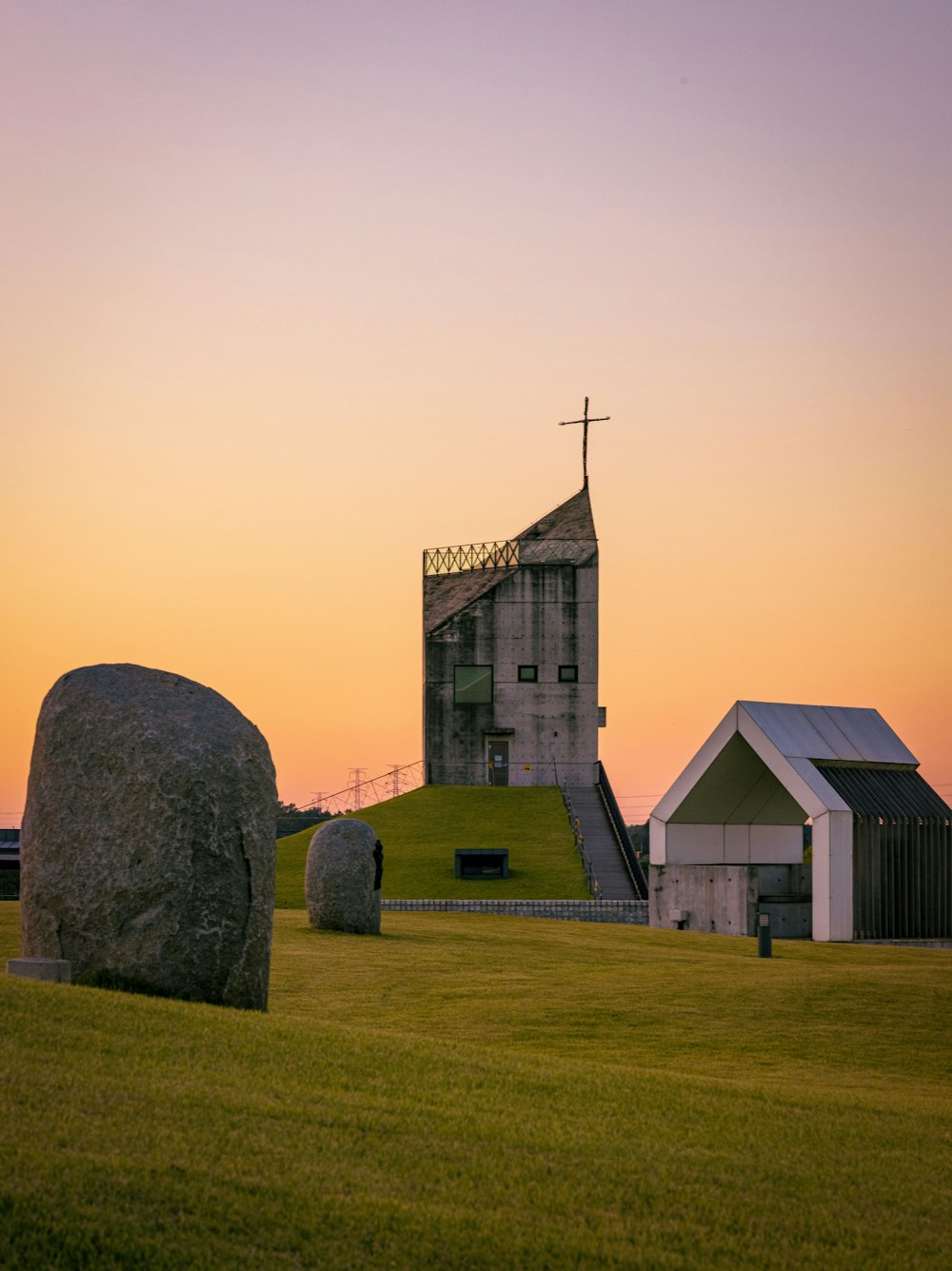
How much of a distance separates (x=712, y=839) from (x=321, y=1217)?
1179 inches

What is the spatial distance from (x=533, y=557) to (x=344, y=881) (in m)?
39.3

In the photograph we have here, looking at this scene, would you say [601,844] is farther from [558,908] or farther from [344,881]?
[344,881]

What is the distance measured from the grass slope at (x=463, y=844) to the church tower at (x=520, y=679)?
3.43 m

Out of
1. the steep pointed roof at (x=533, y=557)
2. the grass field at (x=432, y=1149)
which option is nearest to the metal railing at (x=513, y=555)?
the steep pointed roof at (x=533, y=557)

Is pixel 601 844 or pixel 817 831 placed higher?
pixel 817 831

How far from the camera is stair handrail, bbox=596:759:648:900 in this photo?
42938mm

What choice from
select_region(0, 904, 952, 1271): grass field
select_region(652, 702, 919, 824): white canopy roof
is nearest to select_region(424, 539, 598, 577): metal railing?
select_region(652, 702, 919, 824): white canopy roof

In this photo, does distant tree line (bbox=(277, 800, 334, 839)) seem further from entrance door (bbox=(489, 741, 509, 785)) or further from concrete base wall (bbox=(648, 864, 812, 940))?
concrete base wall (bbox=(648, 864, 812, 940))

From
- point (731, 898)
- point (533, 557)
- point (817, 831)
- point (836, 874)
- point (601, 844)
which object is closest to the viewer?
point (836, 874)

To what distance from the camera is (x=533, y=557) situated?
60906mm

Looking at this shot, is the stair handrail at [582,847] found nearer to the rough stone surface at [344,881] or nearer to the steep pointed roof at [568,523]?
the steep pointed roof at [568,523]

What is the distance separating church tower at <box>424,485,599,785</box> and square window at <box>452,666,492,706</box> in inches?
1.7

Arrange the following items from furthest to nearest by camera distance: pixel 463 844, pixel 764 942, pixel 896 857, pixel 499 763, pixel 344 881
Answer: pixel 499 763 → pixel 463 844 → pixel 896 857 → pixel 764 942 → pixel 344 881

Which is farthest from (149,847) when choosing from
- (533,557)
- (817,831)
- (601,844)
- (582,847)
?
(533,557)
